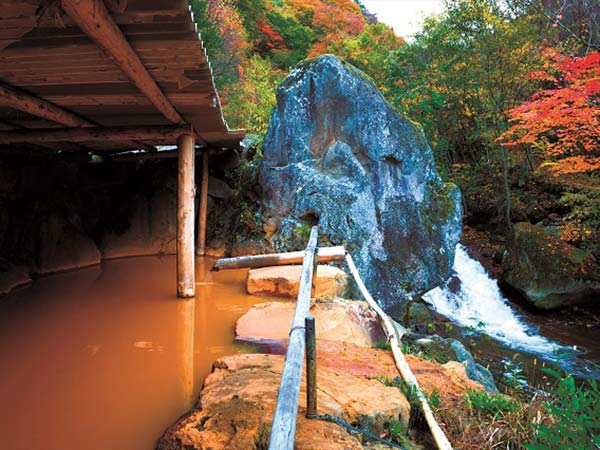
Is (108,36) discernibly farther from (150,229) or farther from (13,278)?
(150,229)

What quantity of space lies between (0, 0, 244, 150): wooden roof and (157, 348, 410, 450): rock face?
2.27 m

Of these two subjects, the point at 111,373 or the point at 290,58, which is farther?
the point at 290,58

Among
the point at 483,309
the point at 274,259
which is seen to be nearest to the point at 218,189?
the point at 274,259

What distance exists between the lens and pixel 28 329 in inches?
164

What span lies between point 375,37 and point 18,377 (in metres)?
17.9

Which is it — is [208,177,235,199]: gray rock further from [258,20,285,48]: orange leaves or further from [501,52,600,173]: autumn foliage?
[258,20,285,48]: orange leaves

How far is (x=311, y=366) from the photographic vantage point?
1754 mm

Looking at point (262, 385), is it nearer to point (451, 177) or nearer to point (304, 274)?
point (304, 274)

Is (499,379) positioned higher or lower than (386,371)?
lower

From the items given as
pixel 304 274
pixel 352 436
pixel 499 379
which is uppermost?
pixel 304 274

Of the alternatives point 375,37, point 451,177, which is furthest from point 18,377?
point 375,37

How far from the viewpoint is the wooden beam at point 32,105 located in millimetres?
3828

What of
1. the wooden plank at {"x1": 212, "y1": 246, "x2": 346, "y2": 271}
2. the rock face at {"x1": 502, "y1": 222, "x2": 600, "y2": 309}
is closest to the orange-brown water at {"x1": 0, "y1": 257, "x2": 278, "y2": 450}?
the wooden plank at {"x1": 212, "y1": 246, "x2": 346, "y2": 271}

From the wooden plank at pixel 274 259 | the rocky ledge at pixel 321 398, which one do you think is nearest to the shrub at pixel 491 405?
the rocky ledge at pixel 321 398
